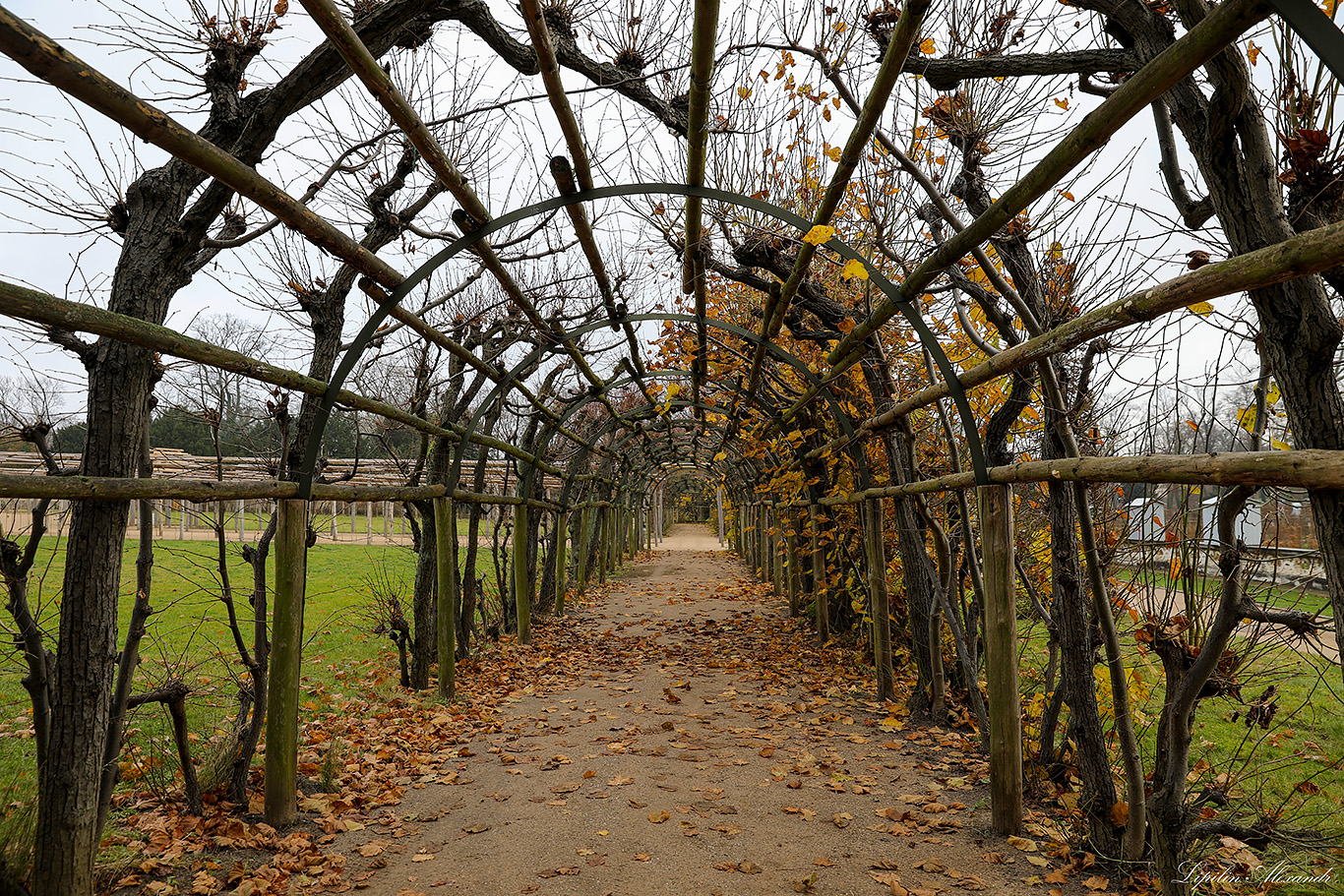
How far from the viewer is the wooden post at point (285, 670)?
12.2 feet

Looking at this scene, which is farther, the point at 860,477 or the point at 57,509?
the point at 860,477

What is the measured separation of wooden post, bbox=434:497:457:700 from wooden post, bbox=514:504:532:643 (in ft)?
9.30

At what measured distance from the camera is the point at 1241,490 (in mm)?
2289

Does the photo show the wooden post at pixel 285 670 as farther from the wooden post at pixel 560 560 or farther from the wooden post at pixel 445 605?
the wooden post at pixel 560 560

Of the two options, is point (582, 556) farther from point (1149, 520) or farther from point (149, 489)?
point (1149, 520)

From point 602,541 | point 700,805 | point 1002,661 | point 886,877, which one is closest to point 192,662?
point 700,805

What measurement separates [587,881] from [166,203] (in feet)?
11.1

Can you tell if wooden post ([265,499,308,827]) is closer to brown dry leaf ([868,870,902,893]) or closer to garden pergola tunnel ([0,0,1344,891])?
garden pergola tunnel ([0,0,1344,891])

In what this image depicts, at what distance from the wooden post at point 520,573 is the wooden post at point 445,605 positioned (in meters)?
2.83

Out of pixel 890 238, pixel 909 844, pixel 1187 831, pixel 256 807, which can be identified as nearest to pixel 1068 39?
pixel 890 238

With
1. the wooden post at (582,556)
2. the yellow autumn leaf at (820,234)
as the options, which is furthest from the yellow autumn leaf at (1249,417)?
the wooden post at (582,556)

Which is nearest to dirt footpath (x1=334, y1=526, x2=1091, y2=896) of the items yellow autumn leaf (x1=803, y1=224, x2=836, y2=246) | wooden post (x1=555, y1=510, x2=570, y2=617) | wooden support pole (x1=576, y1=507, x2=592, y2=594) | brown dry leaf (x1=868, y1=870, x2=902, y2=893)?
brown dry leaf (x1=868, y1=870, x2=902, y2=893)

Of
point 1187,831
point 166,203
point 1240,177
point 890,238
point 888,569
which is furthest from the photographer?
point 888,569

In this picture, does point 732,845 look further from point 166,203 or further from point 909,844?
point 166,203
